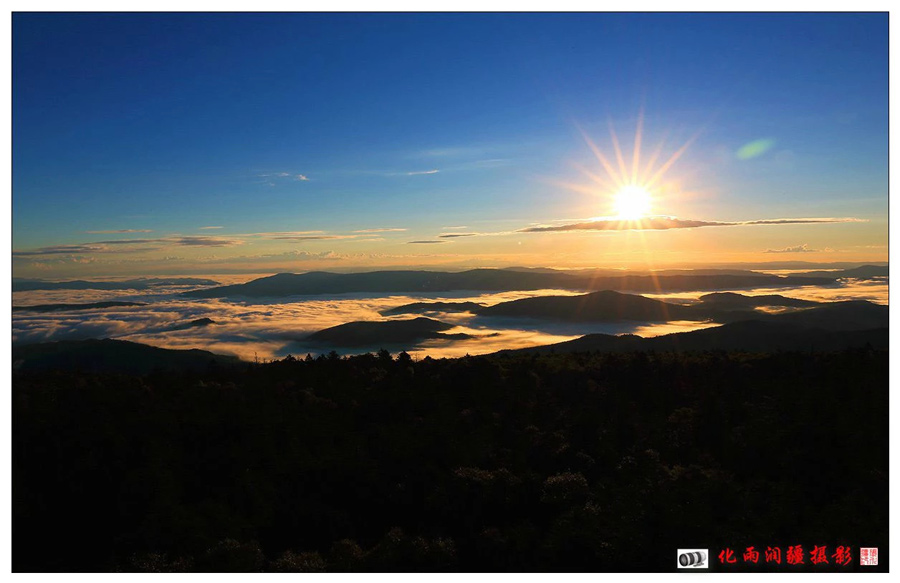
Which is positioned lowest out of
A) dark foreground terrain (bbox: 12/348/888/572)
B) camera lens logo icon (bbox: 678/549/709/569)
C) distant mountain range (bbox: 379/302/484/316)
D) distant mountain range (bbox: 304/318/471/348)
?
camera lens logo icon (bbox: 678/549/709/569)

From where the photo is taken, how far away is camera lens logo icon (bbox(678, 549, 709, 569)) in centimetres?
1224

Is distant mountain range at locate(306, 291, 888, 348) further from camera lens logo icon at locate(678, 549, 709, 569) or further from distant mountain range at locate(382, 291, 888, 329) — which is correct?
camera lens logo icon at locate(678, 549, 709, 569)

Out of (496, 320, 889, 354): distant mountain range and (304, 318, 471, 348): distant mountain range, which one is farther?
(304, 318, 471, 348): distant mountain range

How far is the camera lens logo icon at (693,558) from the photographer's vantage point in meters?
12.2

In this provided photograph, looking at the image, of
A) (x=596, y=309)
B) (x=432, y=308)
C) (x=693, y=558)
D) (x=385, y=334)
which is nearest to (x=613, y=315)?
(x=596, y=309)

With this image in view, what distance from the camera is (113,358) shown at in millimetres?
40781

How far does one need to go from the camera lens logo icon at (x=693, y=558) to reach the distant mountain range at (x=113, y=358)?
21.0 m

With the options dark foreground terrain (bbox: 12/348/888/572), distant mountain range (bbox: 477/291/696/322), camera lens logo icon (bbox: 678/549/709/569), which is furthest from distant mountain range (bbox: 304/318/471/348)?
camera lens logo icon (bbox: 678/549/709/569)

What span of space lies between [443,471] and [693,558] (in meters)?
6.92

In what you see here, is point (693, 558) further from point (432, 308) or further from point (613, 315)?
point (613, 315)

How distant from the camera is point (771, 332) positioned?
51594 mm

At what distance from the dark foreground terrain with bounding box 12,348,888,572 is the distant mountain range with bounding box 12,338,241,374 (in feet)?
14.0

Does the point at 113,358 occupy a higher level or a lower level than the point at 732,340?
higher

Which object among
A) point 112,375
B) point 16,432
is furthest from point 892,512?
point 112,375
